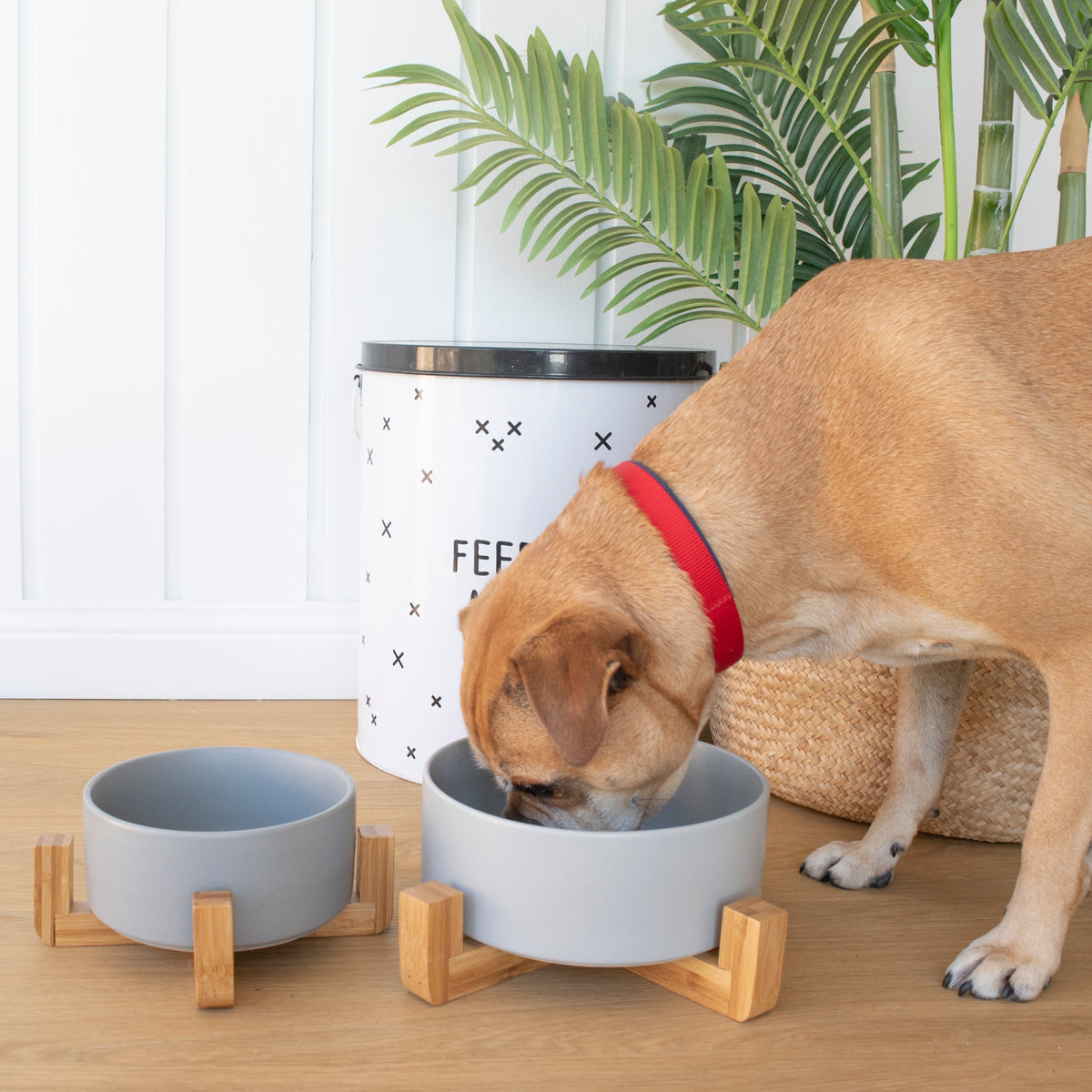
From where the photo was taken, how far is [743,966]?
4.33 ft

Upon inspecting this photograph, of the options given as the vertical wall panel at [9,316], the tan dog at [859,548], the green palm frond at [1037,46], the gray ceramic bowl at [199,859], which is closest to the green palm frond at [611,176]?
the green palm frond at [1037,46]

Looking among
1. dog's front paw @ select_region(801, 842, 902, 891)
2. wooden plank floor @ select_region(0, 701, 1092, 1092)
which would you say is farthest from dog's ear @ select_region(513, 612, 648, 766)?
dog's front paw @ select_region(801, 842, 902, 891)

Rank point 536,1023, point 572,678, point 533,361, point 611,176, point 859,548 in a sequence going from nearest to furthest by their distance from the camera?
1. point 572,678
2. point 536,1023
3. point 859,548
4. point 533,361
5. point 611,176

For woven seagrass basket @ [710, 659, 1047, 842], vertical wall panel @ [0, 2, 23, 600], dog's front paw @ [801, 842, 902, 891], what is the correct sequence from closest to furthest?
1. dog's front paw @ [801, 842, 902, 891]
2. woven seagrass basket @ [710, 659, 1047, 842]
3. vertical wall panel @ [0, 2, 23, 600]

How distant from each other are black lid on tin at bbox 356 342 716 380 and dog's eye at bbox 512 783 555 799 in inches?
30.6

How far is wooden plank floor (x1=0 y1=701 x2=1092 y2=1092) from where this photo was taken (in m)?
1.23

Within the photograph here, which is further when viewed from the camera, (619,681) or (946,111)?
(946,111)

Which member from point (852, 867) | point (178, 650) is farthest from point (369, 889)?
point (178, 650)

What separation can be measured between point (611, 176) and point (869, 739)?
1132mm

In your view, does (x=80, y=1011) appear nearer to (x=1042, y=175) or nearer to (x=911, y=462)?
(x=911, y=462)

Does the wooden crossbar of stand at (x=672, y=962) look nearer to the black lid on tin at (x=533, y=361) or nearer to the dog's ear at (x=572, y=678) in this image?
the dog's ear at (x=572, y=678)

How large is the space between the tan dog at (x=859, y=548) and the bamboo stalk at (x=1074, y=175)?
2.04 ft

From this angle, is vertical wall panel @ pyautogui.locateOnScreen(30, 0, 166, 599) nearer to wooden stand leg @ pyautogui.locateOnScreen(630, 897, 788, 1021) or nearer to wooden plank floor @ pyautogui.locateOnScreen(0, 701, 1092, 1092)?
wooden plank floor @ pyautogui.locateOnScreen(0, 701, 1092, 1092)

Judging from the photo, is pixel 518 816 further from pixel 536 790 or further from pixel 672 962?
pixel 672 962
